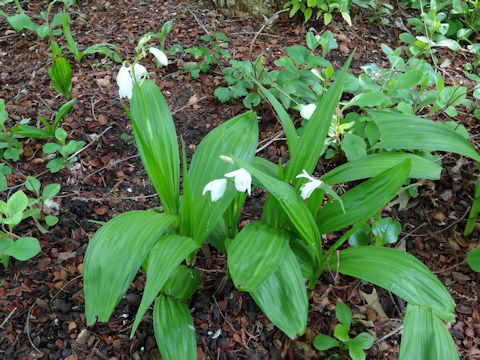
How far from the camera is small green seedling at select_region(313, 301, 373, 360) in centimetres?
122

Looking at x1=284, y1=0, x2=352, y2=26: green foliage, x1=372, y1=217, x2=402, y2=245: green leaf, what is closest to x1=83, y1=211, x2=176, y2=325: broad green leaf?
x1=372, y1=217, x2=402, y2=245: green leaf

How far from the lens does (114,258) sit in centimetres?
104

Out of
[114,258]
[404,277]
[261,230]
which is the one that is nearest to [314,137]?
[261,230]

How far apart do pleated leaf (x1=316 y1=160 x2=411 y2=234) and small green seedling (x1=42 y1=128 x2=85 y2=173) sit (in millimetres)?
1142

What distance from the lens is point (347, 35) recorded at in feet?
8.39

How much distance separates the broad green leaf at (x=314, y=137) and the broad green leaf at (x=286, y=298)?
0.88 ft

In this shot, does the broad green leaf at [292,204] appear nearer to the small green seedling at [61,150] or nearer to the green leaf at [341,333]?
the green leaf at [341,333]

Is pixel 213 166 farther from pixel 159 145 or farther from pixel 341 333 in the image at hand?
pixel 341 333

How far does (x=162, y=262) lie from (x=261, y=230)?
296mm

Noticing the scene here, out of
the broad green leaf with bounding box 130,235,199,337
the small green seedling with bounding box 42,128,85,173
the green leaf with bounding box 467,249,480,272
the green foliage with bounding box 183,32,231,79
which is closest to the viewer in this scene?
the broad green leaf with bounding box 130,235,199,337

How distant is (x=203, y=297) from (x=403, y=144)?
2.88ft

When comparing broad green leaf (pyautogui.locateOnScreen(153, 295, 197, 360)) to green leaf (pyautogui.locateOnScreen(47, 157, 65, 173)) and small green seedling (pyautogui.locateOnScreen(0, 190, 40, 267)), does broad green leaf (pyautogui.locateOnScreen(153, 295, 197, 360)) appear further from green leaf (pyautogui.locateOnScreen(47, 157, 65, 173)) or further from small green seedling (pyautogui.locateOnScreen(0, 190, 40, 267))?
green leaf (pyautogui.locateOnScreen(47, 157, 65, 173))

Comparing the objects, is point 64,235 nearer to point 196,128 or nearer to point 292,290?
point 196,128

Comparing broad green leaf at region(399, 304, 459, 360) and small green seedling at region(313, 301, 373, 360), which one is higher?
broad green leaf at region(399, 304, 459, 360)
